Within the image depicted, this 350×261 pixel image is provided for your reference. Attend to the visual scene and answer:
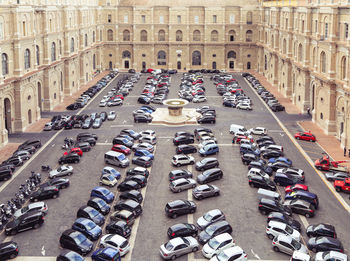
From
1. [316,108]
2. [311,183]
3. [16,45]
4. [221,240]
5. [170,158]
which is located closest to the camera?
[221,240]

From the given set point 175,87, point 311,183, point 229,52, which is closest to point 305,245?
point 311,183

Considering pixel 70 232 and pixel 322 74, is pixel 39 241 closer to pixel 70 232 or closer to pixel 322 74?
pixel 70 232

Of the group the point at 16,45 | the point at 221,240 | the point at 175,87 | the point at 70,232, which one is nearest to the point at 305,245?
the point at 221,240

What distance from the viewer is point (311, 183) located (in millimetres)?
49719

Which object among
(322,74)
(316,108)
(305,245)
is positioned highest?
(322,74)

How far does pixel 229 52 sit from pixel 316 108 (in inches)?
2282

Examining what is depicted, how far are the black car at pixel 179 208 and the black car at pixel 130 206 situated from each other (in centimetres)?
261

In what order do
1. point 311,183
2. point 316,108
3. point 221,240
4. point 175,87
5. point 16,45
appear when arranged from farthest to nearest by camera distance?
point 175,87 < point 316,108 < point 16,45 < point 311,183 < point 221,240

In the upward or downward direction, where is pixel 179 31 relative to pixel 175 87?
upward

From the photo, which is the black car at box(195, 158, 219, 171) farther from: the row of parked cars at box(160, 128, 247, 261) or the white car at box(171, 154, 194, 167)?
the white car at box(171, 154, 194, 167)

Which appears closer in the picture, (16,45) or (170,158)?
(170,158)

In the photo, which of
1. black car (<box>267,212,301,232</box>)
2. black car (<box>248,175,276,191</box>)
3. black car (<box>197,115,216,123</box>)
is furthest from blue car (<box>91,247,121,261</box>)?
black car (<box>197,115,216,123</box>)

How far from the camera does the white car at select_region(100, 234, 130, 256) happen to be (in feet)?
117

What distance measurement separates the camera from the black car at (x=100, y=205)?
42.3 metres
